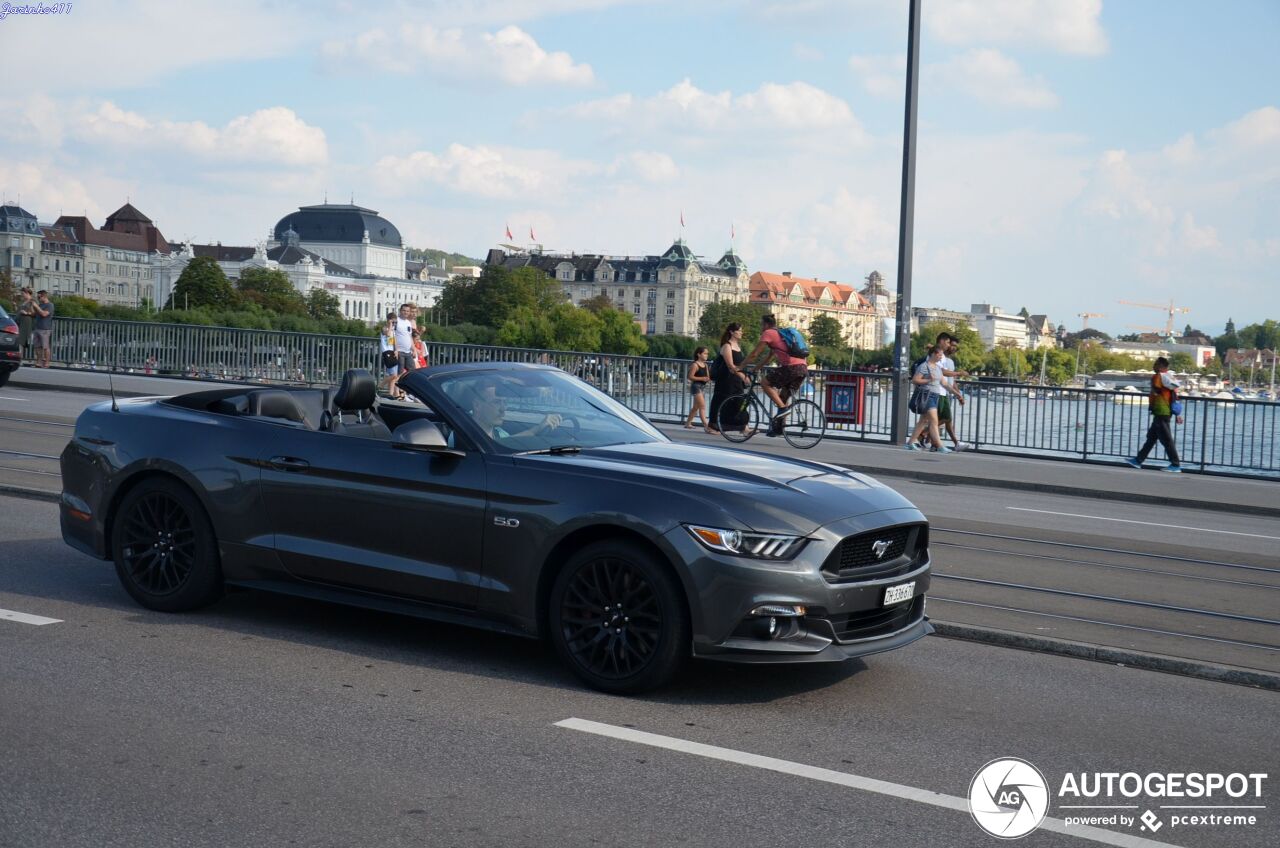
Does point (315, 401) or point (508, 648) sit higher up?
point (315, 401)

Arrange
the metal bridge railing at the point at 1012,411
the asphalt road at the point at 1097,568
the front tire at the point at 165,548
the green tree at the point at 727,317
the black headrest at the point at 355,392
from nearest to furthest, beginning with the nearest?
1. the black headrest at the point at 355,392
2. the front tire at the point at 165,548
3. the asphalt road at the point at 1097,568
4. the metal bridge railing at the point at 1012,411
5. the green tree at the point at 727,317

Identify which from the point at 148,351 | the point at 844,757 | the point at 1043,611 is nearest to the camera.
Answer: the point at 844,757

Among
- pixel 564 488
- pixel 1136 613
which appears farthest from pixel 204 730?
pixel 1136 613

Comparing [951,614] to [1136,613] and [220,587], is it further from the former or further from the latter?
[220,587]

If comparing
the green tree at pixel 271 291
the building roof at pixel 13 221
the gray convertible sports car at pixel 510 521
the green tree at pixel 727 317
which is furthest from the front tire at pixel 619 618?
the building roof at pixel 13 221

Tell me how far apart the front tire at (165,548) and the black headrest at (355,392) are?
957mm

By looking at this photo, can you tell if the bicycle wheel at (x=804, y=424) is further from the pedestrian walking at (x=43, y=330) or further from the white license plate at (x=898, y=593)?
the pedestrian walking at (x=43, y=330)

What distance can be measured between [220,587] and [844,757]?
3569 millimetres

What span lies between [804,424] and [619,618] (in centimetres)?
1554

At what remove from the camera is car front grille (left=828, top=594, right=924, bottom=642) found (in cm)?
582

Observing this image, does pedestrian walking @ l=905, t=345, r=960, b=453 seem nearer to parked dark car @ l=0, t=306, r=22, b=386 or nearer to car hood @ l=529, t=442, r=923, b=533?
car hood @ l=529, t=442, r=923, b=533

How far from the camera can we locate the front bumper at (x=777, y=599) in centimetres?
564

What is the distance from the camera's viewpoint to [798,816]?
4453 mm

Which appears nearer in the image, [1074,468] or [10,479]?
[10,479]
